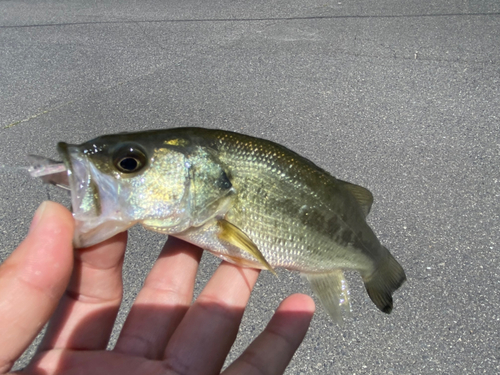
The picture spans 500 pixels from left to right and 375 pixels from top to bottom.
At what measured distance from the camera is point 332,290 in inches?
84.5

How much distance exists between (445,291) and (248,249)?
5.62 feet

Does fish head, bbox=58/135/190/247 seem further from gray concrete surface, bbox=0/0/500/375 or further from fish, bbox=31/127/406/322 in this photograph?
gray concrete surface, bbox=0/0/500/375

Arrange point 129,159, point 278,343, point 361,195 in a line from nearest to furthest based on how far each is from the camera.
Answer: point 129,159
point 278,343
point 361,195

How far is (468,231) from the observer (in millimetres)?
3012

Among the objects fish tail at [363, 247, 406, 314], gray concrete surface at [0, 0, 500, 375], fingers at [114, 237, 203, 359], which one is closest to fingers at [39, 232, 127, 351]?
fingers at [114, 237, 203, 359]

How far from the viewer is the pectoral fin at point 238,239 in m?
1.73

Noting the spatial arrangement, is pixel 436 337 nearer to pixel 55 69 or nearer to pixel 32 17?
pixel 55 69

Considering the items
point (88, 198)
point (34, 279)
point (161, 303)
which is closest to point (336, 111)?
point (161, 303)

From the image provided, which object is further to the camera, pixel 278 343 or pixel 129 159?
pixel 278 343

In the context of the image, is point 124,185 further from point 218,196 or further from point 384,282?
point 384,282

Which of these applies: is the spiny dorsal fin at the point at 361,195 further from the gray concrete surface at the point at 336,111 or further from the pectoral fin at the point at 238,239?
the gray concrete surface at the point at 336,111

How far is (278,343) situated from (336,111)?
301 centimetres

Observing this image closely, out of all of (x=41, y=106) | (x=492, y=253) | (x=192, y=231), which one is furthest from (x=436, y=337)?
(x=41, y=106)

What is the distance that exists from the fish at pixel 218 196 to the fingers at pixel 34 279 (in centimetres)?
10
